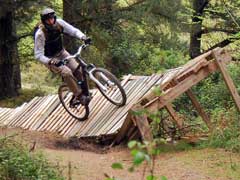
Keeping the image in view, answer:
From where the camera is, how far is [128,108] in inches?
394

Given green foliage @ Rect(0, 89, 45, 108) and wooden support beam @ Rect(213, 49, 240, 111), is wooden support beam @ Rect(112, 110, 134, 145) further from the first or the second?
green foliage @ Rect(0, 89, 45, 108)

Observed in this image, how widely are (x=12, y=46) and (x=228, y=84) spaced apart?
11418 mm

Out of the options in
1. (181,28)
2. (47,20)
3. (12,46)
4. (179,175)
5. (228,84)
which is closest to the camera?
(179,175)

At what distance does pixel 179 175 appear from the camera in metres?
7.32

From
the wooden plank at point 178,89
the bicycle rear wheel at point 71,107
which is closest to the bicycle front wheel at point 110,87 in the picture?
the bicycle rear wheel at point 71,107

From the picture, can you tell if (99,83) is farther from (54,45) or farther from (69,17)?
(69,17)

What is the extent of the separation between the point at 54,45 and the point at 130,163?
3.34 m

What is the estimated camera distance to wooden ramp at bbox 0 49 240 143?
29.0 ft

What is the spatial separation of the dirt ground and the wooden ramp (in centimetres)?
45

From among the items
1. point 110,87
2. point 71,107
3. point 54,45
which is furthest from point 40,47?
point 71,107

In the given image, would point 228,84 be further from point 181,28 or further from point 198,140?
point 181,28

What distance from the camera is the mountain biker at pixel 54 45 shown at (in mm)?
10102

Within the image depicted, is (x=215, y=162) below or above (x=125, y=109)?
above

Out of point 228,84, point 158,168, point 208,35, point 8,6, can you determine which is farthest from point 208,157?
point 208,35
